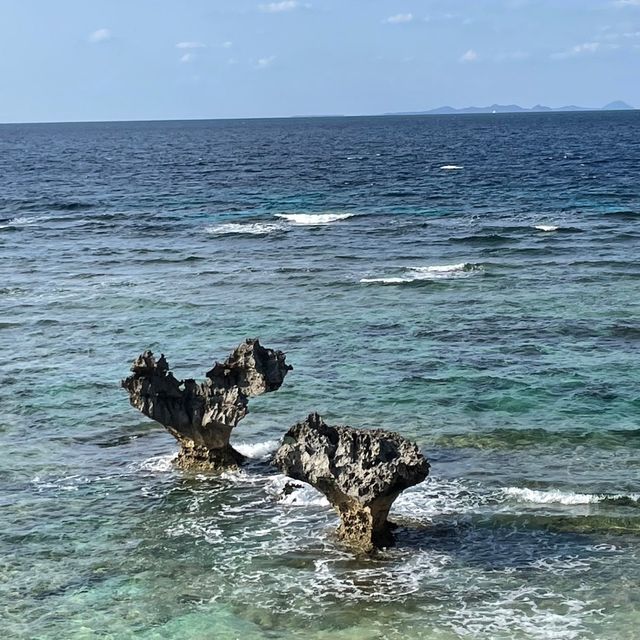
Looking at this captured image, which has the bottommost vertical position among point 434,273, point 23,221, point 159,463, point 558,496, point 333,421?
point 558,496

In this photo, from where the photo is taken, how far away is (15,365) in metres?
31.6

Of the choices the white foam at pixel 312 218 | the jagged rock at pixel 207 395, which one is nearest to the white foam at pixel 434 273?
the white foam at pixel 312 218

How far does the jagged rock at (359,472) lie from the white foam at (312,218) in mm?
45690

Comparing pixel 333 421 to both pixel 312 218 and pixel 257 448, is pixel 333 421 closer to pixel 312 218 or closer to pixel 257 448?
pixel 257 448

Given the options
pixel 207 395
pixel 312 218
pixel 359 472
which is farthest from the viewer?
pixel 312 218

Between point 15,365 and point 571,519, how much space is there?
1893 centimetres

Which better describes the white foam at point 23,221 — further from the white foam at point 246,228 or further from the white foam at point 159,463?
the white foam at point 159,463

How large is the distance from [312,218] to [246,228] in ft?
19.9

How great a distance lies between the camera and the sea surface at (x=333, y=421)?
1686 centimetres

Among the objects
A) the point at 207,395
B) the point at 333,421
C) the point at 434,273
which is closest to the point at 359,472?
the point at 207,395

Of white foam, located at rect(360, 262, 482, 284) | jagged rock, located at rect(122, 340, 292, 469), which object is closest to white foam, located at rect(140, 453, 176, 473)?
jagged rock, located at rect(122, 340, 292, 469)

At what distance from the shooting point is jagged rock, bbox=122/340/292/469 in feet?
72.6

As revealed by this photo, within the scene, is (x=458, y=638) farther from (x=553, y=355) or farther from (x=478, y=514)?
(x=553, y=355)

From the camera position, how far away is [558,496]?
20.8 meters
